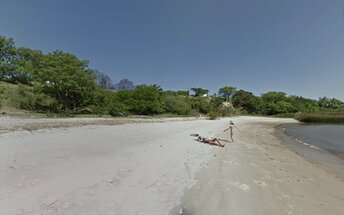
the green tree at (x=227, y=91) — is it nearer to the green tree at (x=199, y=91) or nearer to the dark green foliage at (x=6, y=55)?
the green tree at (x=199, y=91)

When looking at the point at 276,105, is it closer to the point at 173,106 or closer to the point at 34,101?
the point at 173,106

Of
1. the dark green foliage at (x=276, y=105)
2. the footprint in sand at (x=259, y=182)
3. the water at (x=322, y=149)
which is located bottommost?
the water at (x=322, y=149)

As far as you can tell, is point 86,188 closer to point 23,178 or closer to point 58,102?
point 23,178

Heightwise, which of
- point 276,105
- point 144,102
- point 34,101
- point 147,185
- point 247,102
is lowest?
point 147,185

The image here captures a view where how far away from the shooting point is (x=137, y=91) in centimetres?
4494

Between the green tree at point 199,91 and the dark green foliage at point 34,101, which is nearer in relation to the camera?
the dark green foliage at point 34,101

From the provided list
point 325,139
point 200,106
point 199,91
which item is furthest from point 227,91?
point 325,139

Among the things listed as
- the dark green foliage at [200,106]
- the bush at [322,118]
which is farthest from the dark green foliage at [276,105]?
the dark green foliage at [200,106]

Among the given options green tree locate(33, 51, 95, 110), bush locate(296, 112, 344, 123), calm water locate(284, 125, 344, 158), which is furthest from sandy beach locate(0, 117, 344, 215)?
bush locate(296, 112, 344, 123)

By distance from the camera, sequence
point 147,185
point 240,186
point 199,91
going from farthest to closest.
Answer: point 199,91
point 240,186
point 147,185

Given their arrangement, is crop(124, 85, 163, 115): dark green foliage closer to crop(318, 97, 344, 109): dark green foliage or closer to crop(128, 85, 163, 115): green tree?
crop(128, 85, 163, 115): green tree

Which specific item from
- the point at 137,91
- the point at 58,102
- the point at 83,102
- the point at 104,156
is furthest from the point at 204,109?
the point at 104,156

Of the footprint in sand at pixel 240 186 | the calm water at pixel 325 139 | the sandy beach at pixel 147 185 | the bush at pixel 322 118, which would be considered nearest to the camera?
the sandy beach at pixel 147 185

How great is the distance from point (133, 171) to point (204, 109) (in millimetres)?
59670
